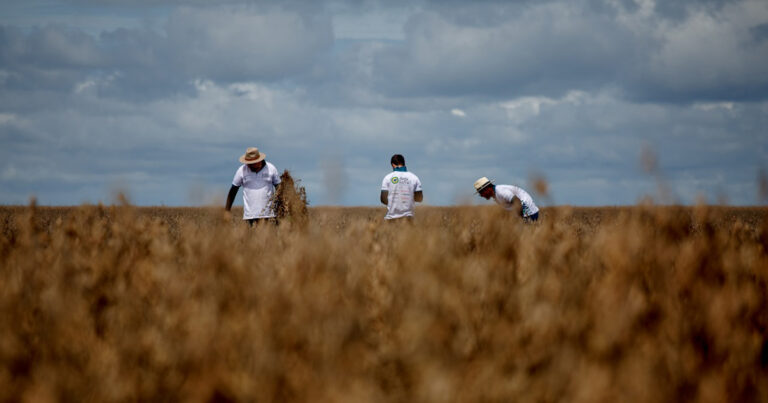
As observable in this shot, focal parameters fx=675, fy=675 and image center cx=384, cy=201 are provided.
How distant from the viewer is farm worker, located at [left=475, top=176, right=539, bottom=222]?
960 centimetres

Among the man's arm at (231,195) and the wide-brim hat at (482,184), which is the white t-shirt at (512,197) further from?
the man's arm at (231,195)

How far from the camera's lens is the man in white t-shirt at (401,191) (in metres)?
9.80

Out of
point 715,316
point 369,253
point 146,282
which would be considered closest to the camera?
point 715,316

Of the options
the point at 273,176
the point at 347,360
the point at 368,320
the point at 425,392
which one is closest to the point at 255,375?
the point at 347,360

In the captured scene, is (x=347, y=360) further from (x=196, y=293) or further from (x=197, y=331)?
(x=196, y=293)

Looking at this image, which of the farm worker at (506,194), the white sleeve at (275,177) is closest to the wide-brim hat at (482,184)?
the farm worker at (506,194)

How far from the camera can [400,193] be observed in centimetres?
980

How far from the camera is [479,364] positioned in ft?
8.50

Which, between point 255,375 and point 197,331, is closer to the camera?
point 255,375

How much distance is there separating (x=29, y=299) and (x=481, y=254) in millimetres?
2862

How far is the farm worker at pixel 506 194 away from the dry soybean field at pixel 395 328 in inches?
203

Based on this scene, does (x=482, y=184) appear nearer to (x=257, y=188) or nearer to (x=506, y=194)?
(x=506, y=194)

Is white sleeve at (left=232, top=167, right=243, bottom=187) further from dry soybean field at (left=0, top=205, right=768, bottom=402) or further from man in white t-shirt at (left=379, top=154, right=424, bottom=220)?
dry soybean field at (left=0, top=205, right=768, bottom=402)

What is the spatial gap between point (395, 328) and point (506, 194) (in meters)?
6.98
